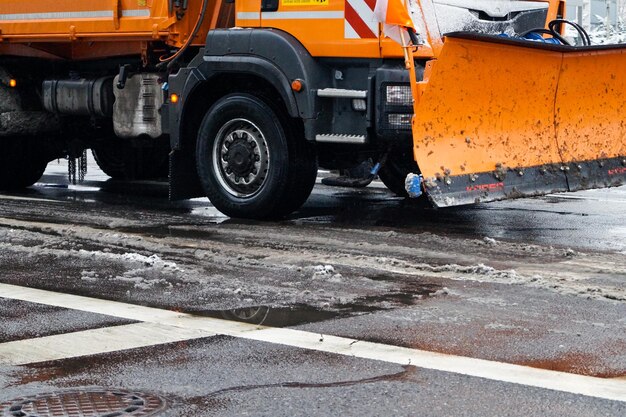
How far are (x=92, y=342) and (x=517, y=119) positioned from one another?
4.63 meters

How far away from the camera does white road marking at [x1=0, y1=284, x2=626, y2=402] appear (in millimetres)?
4535

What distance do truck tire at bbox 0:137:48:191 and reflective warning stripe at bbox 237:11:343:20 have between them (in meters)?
3.68

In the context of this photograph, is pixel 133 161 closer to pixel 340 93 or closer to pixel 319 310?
pixel 340 93

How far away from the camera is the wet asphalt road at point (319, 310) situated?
4484 mm

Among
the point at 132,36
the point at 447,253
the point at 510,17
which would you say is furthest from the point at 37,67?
the point at 447,253

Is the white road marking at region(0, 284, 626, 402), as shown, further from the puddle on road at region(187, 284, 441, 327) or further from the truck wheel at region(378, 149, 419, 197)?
the truck wheel at region(378, 149, 419, 197)

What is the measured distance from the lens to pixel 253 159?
9719 mm

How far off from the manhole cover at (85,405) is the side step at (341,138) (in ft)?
15.7

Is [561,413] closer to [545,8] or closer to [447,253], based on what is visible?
[447,253]

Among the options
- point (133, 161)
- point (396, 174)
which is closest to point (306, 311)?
point (396, 174)

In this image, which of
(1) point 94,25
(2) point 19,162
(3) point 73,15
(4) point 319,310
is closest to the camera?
(4) point 319,310

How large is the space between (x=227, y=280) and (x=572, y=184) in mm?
3524

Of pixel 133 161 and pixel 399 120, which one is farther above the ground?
pixel 399 120

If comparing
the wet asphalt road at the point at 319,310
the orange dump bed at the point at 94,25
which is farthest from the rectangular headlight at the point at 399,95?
the orange dump bed at the point at 94,25
